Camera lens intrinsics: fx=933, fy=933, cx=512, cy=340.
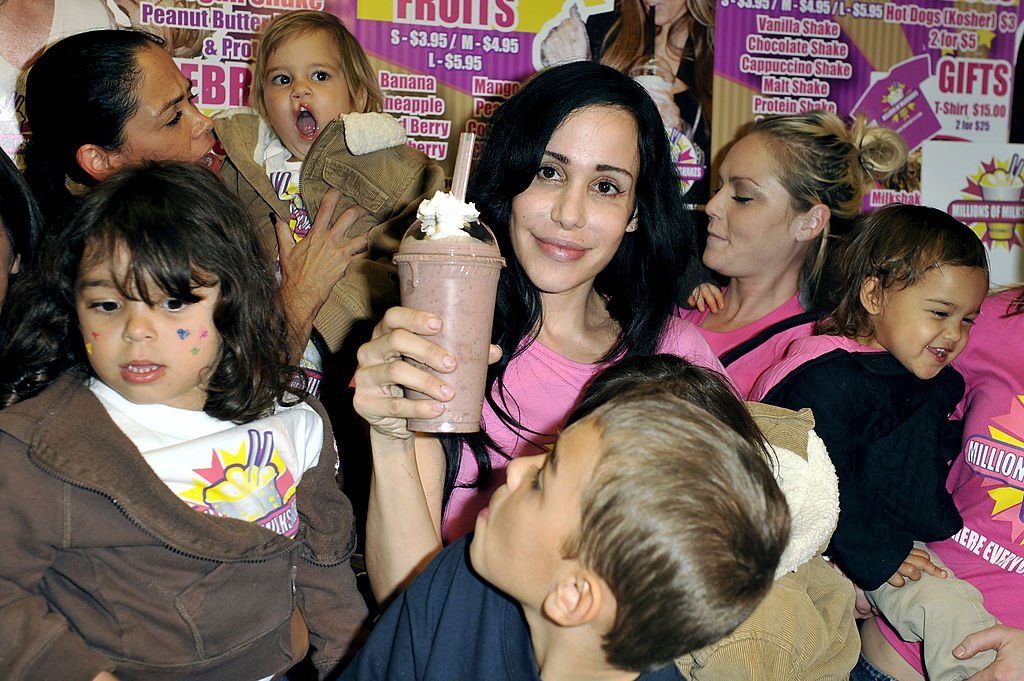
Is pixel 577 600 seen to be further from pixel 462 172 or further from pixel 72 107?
pixel 72 107

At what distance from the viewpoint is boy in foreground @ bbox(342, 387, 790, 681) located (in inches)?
48.3

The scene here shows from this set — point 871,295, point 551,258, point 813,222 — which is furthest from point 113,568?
point 813,222

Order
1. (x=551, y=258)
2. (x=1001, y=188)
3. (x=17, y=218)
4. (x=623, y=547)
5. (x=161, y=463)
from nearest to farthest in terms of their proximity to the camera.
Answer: (x=623, y=547) < (x=161, y=463) < (x=17, y=218) < (x=551, y=258) < (x=1001, y=188)

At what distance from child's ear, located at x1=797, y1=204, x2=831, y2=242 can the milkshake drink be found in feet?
6.27

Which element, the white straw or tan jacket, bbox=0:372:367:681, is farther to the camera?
the white straw

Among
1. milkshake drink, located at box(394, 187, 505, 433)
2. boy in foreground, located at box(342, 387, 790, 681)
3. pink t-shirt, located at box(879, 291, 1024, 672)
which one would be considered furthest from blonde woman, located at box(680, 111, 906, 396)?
boy in foreground, located at box(342, 387, 790, 681)

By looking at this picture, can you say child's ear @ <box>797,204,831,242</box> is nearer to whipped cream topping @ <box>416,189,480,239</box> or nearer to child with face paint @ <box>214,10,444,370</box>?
child with face paint @ <box>214,10,444,370</box>

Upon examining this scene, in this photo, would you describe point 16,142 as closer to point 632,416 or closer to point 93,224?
point 93,224

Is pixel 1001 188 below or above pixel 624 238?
above

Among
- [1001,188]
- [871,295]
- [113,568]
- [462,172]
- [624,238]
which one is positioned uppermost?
[1001,188]

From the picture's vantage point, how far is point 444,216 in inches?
59.5

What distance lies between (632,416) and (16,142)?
9.56 feet

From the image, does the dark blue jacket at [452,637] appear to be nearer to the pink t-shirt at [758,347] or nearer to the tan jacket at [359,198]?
the tan jacket at [359,198]

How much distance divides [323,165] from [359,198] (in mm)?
148
